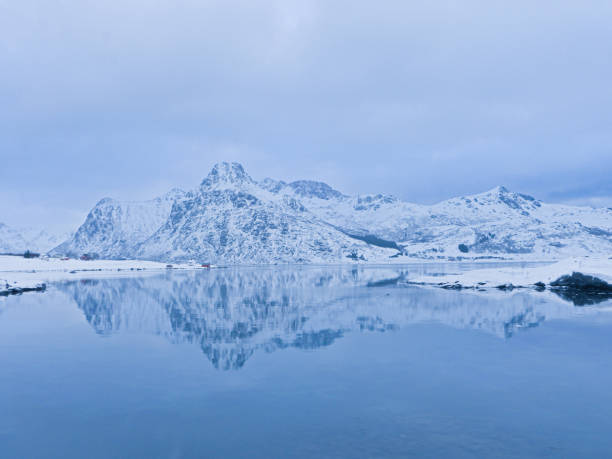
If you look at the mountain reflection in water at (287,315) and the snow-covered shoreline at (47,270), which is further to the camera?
the snow-covered shoreline at (47,270)

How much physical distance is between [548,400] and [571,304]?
133 feet

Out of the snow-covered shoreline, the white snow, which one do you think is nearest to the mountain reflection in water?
the white snow

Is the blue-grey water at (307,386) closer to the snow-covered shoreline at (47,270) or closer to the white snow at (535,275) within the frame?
the white snow at (535,275)

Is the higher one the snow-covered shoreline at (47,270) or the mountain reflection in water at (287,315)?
the snow-covered shoreline at (47,270)

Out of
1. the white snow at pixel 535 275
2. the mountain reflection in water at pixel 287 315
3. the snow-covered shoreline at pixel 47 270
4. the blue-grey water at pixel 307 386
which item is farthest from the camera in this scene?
the snow-covered shoreline at pixel 47 270

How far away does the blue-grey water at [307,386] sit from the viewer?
1666 centimetres

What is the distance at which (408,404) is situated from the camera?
803 inches

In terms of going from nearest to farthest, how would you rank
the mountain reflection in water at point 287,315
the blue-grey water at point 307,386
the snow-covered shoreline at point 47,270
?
the blue-grey water at point 307,386
the mountain reflection in water at point 287,315
the snow-covered shoreline at point 47,270

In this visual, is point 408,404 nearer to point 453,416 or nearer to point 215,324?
point 453,416

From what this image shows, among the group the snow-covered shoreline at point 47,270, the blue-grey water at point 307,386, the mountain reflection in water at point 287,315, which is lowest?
the blue-grey water at point 307,386

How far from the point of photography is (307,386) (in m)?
23.2

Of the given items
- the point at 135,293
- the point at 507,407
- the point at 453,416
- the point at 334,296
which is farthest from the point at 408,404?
the point at 135,293

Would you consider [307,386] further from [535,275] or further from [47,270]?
[47,270]

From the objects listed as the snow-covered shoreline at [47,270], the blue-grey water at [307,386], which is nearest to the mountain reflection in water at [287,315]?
the blue-grey water at [307,386]
